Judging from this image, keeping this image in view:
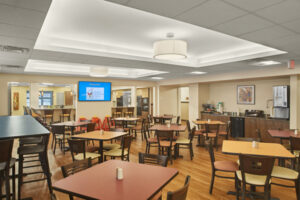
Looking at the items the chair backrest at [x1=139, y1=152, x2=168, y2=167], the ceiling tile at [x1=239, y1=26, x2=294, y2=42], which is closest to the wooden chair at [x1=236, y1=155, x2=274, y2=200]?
the chair backrest at [x1=139, y1=152, x2=168, y2=167]

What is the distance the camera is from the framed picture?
8414 mm

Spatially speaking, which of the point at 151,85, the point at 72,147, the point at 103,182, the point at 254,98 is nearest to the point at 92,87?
the point at 151,85

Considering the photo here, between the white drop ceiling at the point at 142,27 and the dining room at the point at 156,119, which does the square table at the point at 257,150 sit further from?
the white drop ceiling at the point at 142,27

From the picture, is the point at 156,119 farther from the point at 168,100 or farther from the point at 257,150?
the point at 257,150

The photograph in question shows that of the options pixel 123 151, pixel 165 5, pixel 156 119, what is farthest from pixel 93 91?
pixel 165 5

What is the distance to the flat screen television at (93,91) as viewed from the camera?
9.23m

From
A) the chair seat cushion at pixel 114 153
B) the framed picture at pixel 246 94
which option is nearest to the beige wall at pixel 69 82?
the framed picture at pixel 246 94

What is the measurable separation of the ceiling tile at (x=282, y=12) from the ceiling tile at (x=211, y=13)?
27cm

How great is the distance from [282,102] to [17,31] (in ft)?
25.0

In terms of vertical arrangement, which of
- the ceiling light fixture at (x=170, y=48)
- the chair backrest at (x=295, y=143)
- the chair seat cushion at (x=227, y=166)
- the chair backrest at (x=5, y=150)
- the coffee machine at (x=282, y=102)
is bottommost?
the chair seat cushion at (x=227, y=166)

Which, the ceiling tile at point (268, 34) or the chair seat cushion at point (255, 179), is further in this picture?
the ceiling tile at point (268, 34)

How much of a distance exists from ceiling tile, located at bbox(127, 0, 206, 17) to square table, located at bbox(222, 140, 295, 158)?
6.77 feet

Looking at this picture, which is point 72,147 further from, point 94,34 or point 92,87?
point 92,87

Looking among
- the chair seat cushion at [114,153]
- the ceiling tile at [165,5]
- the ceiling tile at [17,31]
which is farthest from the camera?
the chair seat cushion at [114,153]
